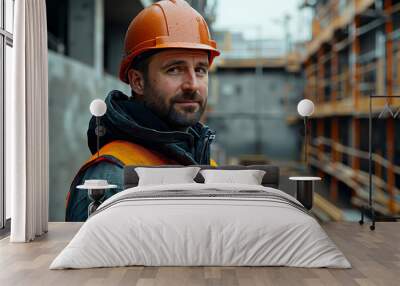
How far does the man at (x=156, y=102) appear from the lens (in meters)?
5.21

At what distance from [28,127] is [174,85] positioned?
56.1 inches

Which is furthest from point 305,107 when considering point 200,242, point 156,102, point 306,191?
point 200,242

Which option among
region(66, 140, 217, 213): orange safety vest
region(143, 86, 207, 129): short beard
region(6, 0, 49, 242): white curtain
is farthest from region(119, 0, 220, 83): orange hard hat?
region(6, 0, 49, 242): white curtain

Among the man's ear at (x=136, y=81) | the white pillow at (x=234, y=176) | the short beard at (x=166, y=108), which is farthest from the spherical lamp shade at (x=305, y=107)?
the man's ear at (x=136, y=81)

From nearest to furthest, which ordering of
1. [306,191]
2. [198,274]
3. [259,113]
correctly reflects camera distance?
[198,274] < [306,191] < [259,113]

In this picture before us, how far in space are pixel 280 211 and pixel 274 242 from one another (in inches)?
8.9

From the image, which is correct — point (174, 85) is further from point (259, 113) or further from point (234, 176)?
point (259, 113)

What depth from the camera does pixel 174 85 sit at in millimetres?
5215

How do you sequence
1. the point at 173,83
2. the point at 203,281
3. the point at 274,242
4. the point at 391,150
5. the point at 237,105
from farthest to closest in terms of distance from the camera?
1. the point at 391,150
2. the point at 237,105
3. the point at 173,83
4. the point at 274,242
5. the point at 203,281

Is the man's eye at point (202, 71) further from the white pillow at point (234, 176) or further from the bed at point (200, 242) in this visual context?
the bed at point (200, 242)

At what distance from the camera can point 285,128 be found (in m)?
6.00

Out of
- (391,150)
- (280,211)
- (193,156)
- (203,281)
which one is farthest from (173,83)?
(391,150)

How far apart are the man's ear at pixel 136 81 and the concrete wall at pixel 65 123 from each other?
8cm

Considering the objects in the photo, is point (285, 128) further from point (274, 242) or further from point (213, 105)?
point (274, 242)
